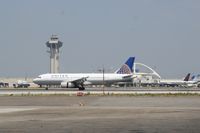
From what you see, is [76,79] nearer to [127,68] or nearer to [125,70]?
[125,70]

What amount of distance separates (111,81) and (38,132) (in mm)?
82284

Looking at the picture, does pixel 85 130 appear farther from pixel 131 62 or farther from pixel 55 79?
pixel 131 62

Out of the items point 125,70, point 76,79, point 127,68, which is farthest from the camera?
point 127,68

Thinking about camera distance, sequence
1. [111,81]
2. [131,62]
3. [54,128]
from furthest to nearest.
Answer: [131,62], [111,81], [54,128]

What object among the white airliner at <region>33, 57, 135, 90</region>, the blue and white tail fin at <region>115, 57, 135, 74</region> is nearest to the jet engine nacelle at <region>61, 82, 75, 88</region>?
the white airliner at <region>33, 57, 135, 90</region>

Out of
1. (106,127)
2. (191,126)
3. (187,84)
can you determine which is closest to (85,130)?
(106,127)

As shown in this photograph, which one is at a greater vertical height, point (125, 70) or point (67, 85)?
point (125, 70)

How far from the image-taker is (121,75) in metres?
104

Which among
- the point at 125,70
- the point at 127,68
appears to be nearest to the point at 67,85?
the point at 125,70

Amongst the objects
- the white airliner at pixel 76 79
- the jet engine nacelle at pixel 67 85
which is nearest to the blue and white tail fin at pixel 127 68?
the white airliner at pixel 76 79

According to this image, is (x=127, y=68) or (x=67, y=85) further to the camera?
(x=127, y=68)

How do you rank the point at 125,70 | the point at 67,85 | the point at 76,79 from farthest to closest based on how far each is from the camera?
1. the point at 125,70
2. the point at 76,79
3. the point at 67,85

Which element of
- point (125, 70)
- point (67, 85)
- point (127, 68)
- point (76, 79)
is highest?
point (127, 68)

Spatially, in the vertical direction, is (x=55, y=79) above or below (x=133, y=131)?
above
